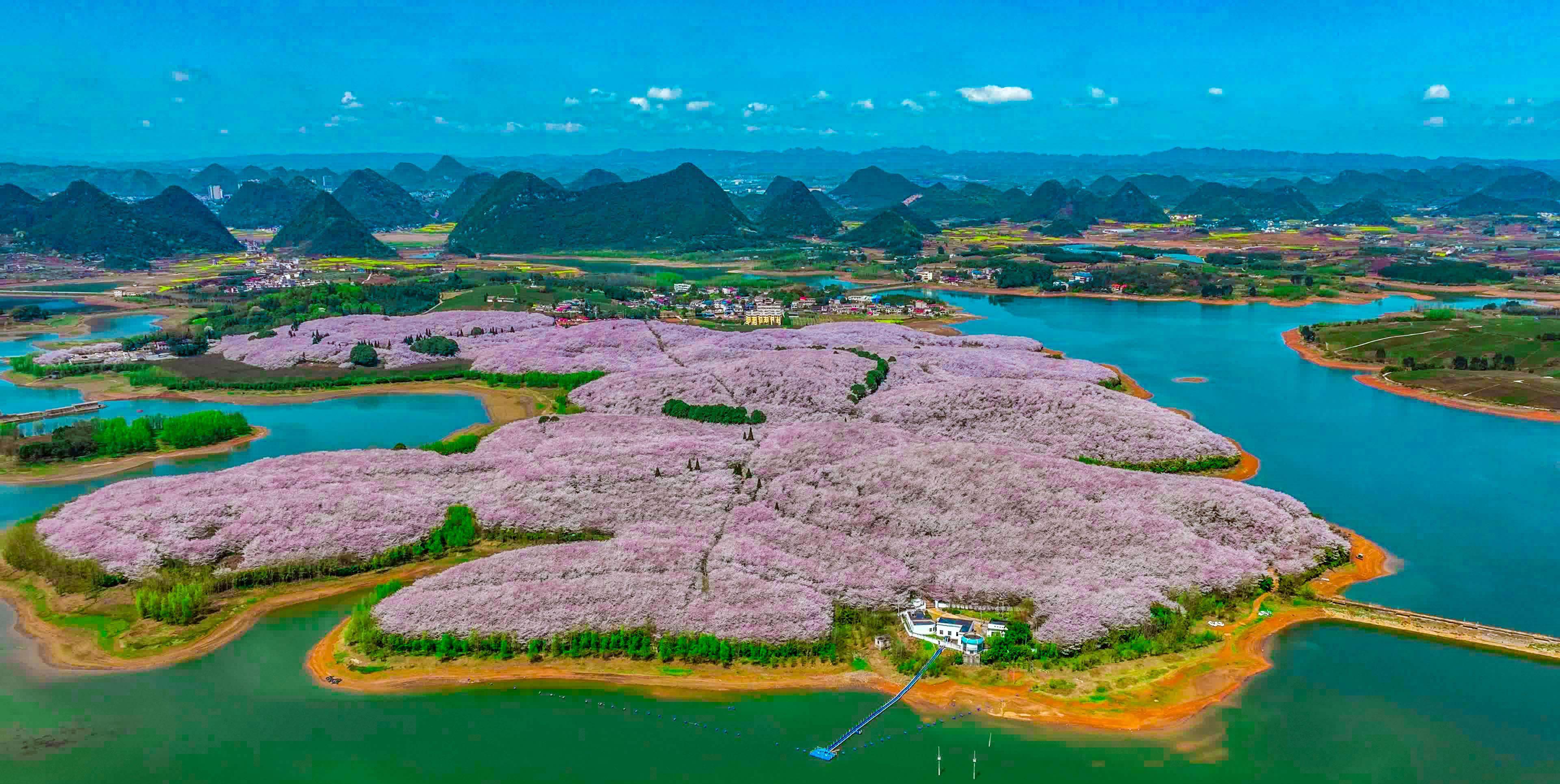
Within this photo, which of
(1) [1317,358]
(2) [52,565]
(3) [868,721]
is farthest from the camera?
(1) [1317,358]

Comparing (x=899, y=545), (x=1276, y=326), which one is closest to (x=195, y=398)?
(x=899, y=545)

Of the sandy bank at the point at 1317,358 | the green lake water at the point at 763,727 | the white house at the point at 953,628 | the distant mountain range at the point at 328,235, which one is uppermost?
the distant mountain range at the point at 328,235

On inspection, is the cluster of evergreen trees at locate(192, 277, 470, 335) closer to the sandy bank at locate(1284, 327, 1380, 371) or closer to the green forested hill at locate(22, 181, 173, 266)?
the green forested hill at locate(22, 181, 173, 266)

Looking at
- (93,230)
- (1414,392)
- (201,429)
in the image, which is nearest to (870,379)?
(201,429)

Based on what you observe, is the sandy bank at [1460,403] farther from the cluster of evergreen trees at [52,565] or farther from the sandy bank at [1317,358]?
the cluster of evergreen trees at [52,565]

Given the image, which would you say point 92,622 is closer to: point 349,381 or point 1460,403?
point 349,381

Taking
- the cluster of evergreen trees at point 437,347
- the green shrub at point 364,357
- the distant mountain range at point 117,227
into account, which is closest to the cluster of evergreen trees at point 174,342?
the green shrub at point 364,357

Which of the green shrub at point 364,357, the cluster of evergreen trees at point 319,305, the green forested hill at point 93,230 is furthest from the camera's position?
the green forested hill at point 93,230
